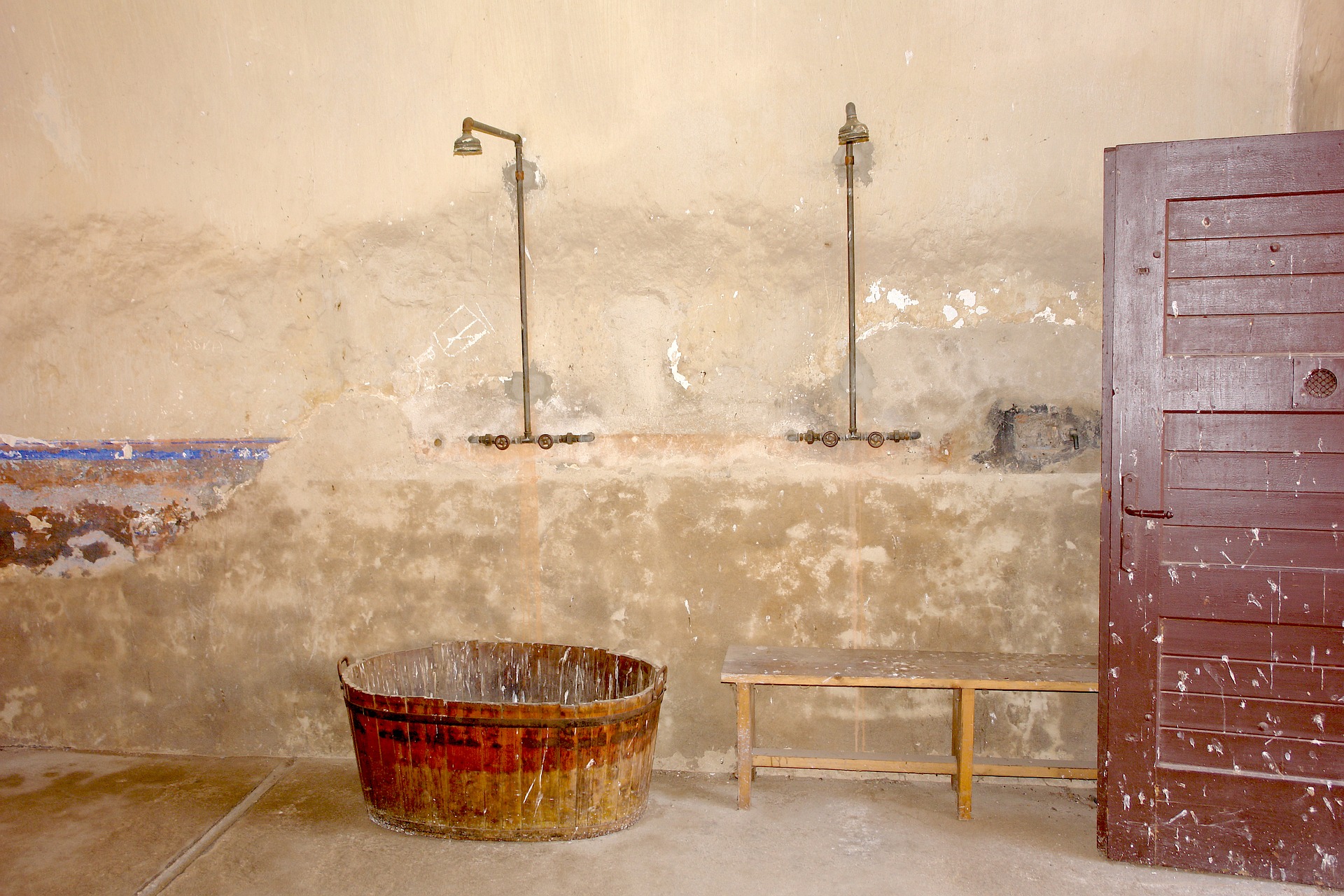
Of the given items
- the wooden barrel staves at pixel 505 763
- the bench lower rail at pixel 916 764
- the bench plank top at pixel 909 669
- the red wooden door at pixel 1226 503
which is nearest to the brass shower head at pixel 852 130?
the red wooden door at pixel 1226 503

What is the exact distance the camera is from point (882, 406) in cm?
351

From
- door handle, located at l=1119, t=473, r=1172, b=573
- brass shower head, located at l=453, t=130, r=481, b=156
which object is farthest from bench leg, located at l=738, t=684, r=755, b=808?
brass shower head, located at l=453, t=130, r=481, b=156

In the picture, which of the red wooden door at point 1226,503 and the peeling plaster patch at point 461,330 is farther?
the peeling plaster patch at point 461,330

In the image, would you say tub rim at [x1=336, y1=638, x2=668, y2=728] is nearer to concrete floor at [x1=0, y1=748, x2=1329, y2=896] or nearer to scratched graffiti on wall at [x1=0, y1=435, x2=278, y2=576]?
concrete floor at [x1=0, y1=748, x2=1329, y2=896]

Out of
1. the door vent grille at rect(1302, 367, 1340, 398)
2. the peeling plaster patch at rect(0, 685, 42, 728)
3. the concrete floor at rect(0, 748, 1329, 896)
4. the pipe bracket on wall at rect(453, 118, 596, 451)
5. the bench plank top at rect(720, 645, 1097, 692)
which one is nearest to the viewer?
the door vent grille at rect(1302, 367, 1340, 398)

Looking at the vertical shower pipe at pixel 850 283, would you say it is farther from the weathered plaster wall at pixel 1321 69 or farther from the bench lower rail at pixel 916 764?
the weathered plaster wall at pixel 1321 69

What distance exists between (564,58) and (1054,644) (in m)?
3.05

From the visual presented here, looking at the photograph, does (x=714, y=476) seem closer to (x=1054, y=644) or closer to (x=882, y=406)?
(x=882, y=406)

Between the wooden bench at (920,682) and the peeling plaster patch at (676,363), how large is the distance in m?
1.09

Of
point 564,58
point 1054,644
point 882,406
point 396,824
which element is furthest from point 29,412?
point 1054,644

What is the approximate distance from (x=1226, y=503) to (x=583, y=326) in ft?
7.80

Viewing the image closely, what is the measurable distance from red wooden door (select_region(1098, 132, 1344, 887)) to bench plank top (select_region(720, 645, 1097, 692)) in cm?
30

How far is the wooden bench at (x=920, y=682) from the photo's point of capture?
3102 millimetres

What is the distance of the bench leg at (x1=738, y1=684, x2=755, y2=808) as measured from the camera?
3201 millimetres
